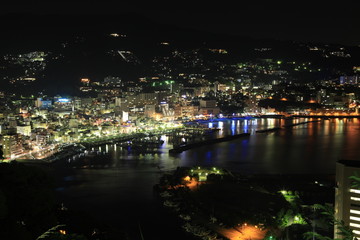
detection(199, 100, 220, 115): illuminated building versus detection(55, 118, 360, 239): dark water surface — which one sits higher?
detection(199, 100, 220, 115): illuminated building

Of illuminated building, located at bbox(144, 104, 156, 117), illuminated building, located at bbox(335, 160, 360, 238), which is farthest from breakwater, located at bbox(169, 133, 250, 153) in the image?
illuminated building, located at bbox(335, 160, 360, 238)

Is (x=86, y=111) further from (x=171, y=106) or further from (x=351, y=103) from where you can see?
(x=351, y=103)

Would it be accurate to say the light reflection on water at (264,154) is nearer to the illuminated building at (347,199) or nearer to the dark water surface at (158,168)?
the dark water surface at (158,168)

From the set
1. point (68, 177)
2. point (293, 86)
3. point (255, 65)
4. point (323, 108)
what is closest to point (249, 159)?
point (68, 177)

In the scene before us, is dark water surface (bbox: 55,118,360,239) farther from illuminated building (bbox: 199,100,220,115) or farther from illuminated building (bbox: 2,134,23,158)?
illuminated building (bbox: 199,100,220,115)

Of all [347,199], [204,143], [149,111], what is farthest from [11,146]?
[149,111]
